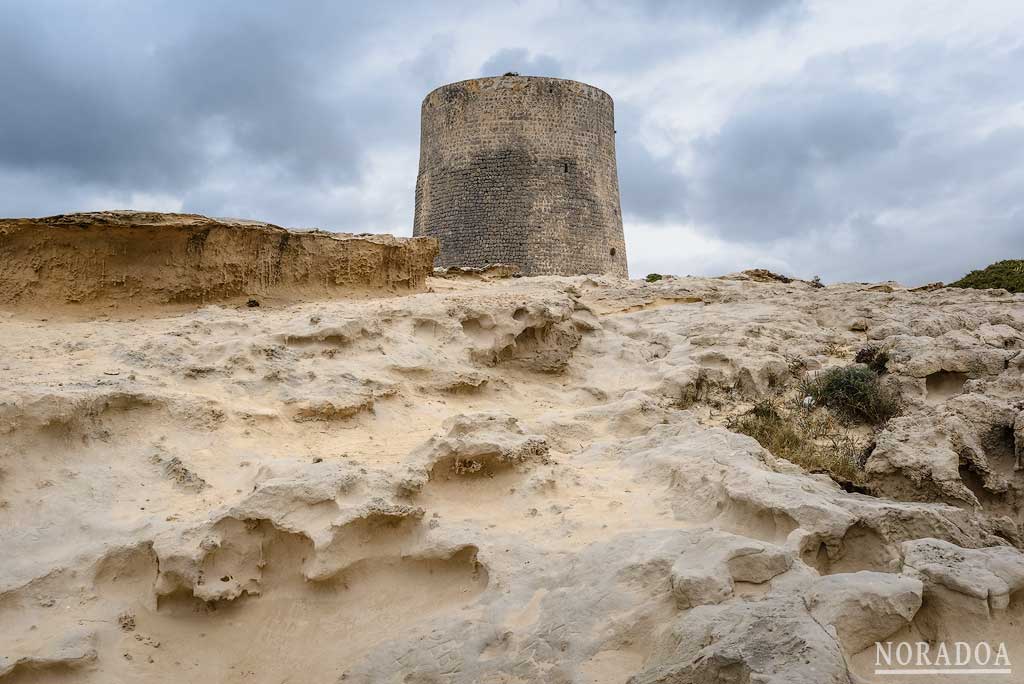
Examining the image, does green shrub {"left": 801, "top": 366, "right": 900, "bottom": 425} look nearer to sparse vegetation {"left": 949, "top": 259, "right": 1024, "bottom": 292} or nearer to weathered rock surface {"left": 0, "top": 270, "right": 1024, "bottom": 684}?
weathered rock surface {"left": 0, "top": 270, "right": 1024, "bottom": 684}

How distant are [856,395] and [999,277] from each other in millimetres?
9339

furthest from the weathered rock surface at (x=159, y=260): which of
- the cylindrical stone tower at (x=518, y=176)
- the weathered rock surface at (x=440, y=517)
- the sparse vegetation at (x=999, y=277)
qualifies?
the cylindrical stone tower at (x=518, y=176)

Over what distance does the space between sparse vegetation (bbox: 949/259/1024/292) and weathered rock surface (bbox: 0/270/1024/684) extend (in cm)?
750

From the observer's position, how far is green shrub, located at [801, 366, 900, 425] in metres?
5.83

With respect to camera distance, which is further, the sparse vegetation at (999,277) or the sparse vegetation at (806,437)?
the sparse vegetation at (999,277)

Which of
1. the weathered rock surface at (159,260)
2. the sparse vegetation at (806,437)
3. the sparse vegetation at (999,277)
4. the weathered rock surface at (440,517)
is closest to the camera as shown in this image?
the weathered rock surface at (440,517)

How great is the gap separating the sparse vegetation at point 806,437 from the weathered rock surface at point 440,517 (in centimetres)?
19

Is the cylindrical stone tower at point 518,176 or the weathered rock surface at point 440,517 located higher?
the cylindrical stone tower at point 518,176

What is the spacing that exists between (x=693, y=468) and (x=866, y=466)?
3.33 ft

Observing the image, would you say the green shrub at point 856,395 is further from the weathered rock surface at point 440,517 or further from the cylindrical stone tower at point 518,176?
the cylindrical stone tower at point 518,176

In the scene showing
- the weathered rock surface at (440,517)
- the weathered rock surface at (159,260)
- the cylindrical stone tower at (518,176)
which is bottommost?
the weathered rock surface at (440,517)

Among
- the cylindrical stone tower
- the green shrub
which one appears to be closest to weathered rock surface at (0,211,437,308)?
the green shrub

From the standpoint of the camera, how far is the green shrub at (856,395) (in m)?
5.83

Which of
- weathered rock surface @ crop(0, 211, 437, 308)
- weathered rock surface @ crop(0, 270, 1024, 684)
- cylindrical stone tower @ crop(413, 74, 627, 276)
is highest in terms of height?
cylindrical stone tower @ crop(413, 74, 627, 276)
